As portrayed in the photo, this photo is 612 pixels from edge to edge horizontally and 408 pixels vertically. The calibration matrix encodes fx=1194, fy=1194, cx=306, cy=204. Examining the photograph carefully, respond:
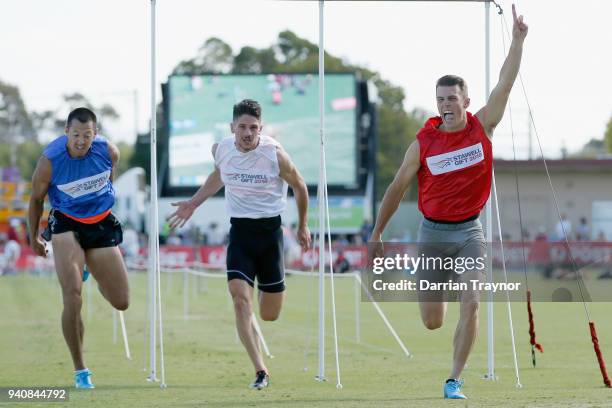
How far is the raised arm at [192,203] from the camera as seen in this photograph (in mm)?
11438

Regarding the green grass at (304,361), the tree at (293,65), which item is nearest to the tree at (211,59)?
the tree at (293,65)

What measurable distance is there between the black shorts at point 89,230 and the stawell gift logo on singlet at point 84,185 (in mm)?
234

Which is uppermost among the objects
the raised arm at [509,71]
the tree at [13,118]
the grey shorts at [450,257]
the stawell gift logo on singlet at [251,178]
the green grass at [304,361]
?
the tree at [13,118]

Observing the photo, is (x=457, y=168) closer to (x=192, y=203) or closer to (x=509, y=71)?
(x=509, y=71)

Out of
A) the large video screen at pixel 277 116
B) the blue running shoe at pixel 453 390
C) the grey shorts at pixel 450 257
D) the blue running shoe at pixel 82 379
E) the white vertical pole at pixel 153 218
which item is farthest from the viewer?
the large video screen at pixel 277 116

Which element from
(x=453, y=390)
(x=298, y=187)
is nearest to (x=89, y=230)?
(x=298, y=187)

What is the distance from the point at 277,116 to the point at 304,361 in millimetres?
30390

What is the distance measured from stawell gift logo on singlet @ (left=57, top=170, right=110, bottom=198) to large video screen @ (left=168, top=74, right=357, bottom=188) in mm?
32238

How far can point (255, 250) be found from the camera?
1138cm

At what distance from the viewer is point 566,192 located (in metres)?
54.5

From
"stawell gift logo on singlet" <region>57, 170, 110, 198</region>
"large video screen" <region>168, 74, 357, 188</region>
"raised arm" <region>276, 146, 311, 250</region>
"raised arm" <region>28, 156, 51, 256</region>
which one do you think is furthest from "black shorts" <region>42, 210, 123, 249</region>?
"large video screen" <region>168, 74, 357, 188</region>

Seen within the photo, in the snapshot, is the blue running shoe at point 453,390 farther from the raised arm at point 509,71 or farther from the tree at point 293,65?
the tree at point 293,65

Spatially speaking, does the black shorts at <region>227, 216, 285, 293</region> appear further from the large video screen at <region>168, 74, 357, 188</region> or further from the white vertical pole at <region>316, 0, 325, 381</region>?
the large video screen at <region>168, 74, 357, 188</region>

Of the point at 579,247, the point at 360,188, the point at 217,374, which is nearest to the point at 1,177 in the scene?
the point at 360,188
